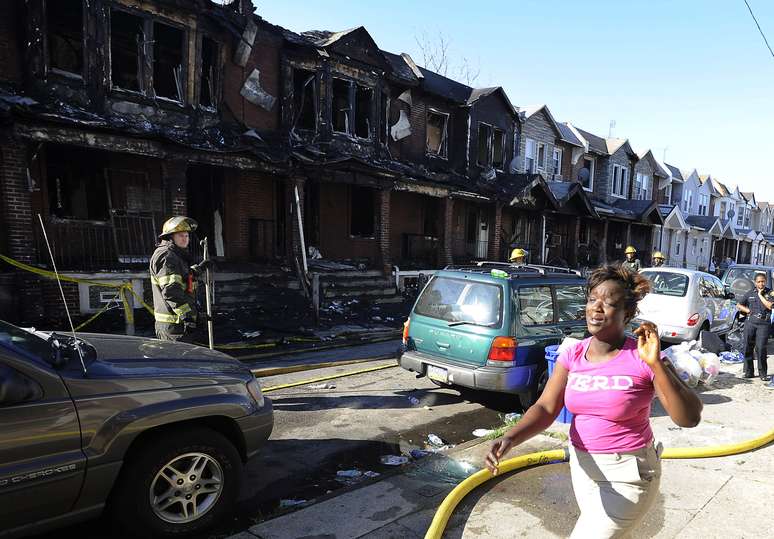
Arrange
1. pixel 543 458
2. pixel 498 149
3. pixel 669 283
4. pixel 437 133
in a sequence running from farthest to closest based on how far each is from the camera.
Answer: pixel 498 149, pixel 437 133, pixel 669 283, pixel 543 458

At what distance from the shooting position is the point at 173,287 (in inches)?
193

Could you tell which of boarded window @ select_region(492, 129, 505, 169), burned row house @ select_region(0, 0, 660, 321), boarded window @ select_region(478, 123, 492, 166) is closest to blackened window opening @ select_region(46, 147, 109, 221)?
burned row house @ select_region(0, 0, 660, 321)

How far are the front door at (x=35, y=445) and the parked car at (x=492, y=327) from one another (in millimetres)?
3867

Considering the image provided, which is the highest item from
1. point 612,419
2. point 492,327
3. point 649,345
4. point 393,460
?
point 649,345

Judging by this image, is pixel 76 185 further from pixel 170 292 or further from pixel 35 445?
pixel 35 445

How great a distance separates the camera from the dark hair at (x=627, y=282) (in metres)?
2.16

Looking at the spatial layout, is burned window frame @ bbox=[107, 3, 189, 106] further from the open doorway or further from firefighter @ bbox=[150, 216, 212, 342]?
firefighter @ bbox=[150, 216, 212, 342]

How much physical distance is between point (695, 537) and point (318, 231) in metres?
13.7

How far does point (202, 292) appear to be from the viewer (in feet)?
35.9

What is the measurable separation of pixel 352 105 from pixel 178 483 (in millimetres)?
14076

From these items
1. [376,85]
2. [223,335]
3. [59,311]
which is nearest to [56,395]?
[223,335]

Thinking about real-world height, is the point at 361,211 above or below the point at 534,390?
above

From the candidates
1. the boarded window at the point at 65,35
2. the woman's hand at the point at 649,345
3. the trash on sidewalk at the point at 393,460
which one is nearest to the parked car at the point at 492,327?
the trash on sidewalk at the point at 393,460

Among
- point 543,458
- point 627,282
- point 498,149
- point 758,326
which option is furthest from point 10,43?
point 498,149
